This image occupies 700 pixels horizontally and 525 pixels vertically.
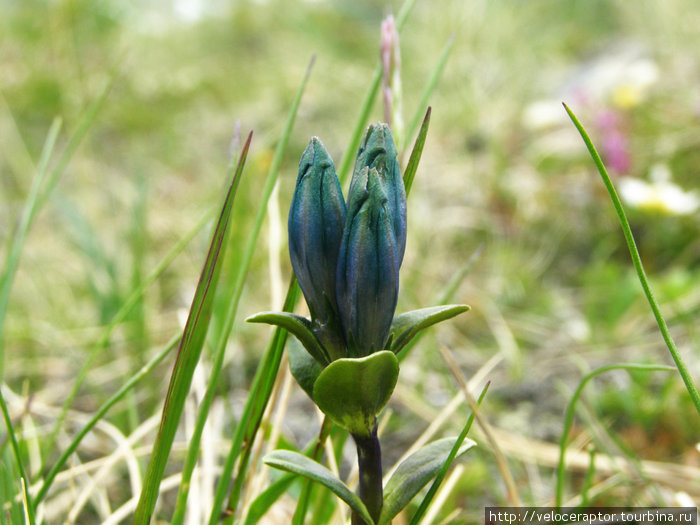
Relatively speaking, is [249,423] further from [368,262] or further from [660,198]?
[660,198]

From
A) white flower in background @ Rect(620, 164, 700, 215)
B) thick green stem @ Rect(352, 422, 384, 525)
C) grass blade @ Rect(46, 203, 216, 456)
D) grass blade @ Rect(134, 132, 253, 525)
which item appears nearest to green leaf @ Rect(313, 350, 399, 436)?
thick green stem @ Rect(352, 422, 384, 525)

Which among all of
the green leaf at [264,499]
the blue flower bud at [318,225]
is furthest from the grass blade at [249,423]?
the blue flower bud at [318,225]

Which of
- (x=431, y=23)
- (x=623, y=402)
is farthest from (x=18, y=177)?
(x=623, y=402)

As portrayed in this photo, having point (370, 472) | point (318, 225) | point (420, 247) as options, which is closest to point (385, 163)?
point (318, 225)

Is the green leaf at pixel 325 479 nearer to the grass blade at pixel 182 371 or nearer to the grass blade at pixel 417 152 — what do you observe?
the grass blade at pixel 182 371

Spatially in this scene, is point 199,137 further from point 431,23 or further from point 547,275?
point 547,275
